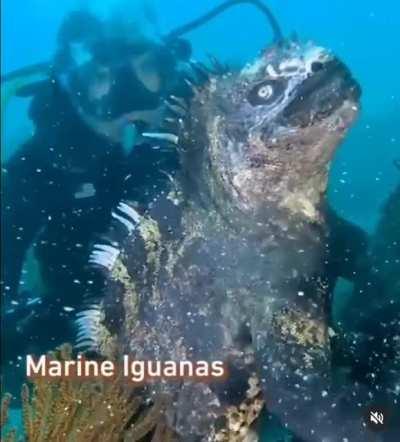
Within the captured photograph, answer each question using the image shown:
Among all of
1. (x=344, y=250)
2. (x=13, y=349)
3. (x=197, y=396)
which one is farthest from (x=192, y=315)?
(x=13, y=349)

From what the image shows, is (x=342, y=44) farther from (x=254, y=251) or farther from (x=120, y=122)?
(x=254, y=251)

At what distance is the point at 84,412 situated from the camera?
395 centimetres

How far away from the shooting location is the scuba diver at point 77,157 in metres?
6.11

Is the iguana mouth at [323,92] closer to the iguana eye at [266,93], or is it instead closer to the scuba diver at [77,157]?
the iguana eye at [266,93]

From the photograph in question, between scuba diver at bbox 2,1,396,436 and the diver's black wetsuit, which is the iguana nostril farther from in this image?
the diver's black wetsuit

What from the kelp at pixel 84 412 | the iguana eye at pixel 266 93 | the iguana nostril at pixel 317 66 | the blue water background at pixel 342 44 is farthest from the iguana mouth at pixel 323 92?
the blue water background at pixel 342 44

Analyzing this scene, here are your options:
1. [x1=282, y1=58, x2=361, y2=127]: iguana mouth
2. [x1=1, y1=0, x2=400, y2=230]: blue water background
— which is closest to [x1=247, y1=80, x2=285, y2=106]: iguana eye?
[x1=282, y1=58, x2=361, y2=127]: iguana mouth

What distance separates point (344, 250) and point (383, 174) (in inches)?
472

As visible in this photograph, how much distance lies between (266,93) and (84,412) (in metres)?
2.22

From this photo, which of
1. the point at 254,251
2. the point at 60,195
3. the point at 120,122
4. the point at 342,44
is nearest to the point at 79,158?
the point at 60,195

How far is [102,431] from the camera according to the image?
3.97m

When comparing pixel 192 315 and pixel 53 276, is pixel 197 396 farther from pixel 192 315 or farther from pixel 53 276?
pixel 53 276

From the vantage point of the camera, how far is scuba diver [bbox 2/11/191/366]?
6105 millimetres

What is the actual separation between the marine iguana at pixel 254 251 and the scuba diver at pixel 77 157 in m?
1.39
